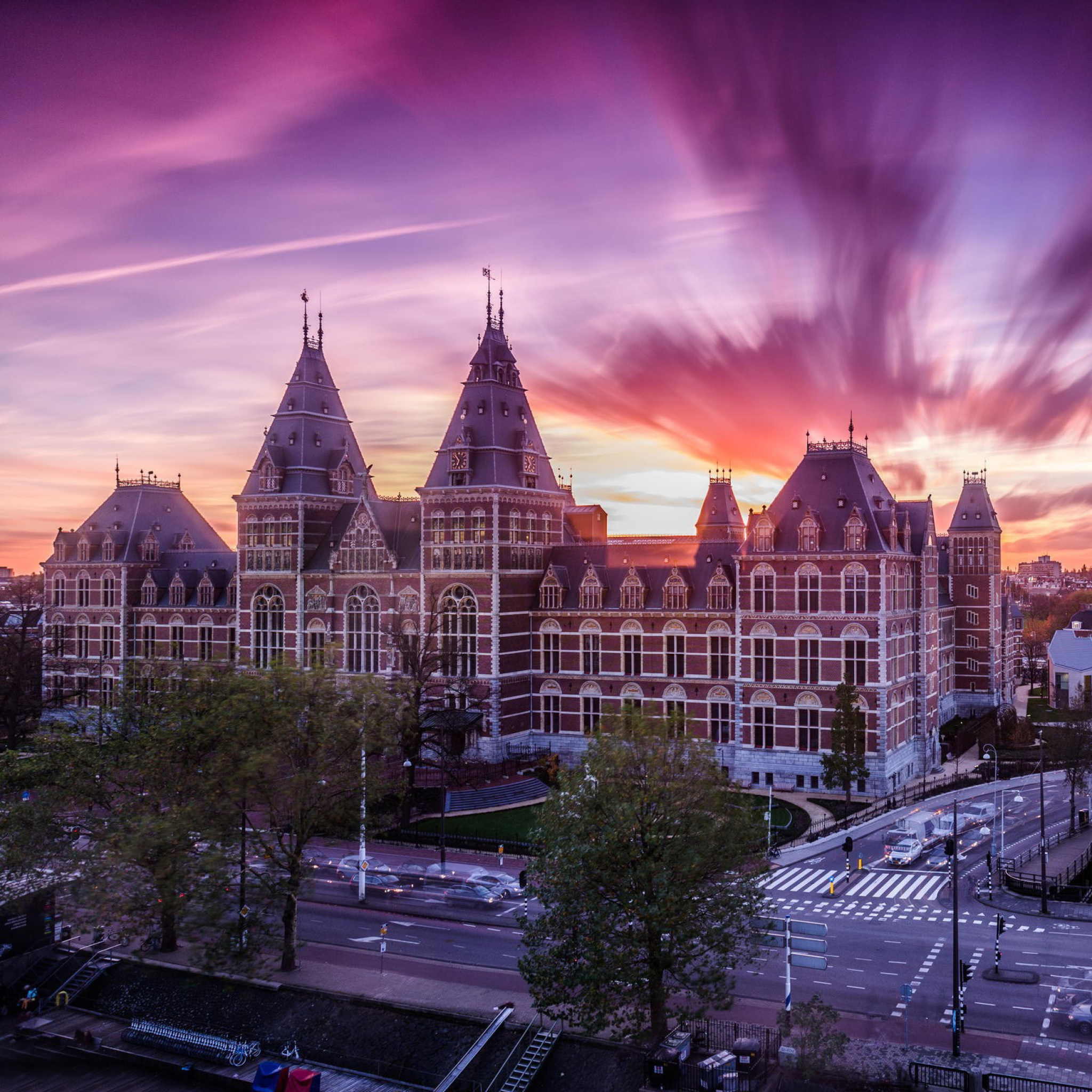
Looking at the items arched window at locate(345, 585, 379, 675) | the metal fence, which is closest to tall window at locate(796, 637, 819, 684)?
arched window at locate(345, 585, 379, 675)

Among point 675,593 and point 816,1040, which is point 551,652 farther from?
point 816,1040

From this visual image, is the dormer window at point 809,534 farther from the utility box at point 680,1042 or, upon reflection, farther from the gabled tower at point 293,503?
the utility box at point 680,1042

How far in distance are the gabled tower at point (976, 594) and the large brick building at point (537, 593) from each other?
416 cm

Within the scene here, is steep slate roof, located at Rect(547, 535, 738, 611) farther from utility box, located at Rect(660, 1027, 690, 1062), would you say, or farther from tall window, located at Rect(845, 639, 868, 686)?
utility box, located at Rect(660, 1027, 690, 1062)

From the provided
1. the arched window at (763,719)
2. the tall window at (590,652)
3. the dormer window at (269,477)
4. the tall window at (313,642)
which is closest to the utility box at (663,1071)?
the arched window at (763,719)

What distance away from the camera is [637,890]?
33250mm

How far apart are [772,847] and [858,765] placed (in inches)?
472

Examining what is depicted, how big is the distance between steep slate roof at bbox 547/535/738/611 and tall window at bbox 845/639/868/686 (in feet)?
33.4

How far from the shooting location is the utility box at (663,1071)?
32.1 metres

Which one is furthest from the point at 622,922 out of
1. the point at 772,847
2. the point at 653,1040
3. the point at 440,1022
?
the point at 772,847

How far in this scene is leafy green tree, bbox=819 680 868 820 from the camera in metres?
65.9

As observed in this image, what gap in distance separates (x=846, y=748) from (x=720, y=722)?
11846 millimetres

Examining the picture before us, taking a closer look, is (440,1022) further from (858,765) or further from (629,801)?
(858,765)

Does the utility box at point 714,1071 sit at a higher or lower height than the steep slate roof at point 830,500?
lower
